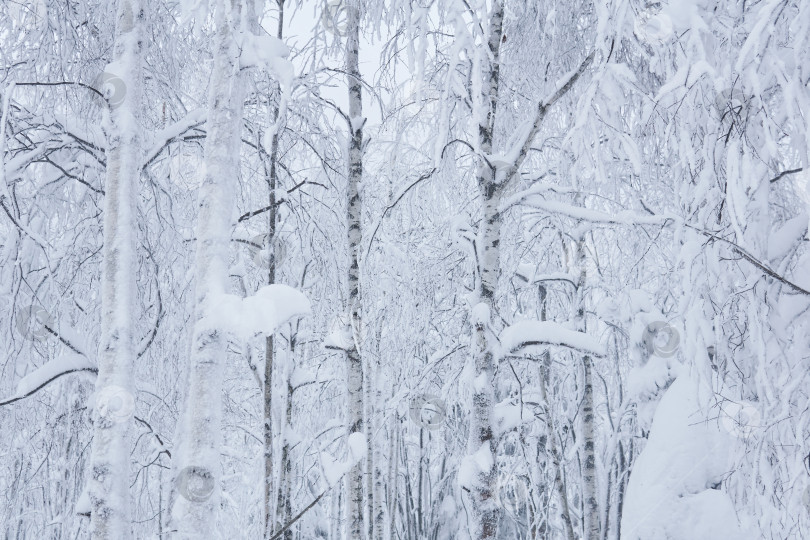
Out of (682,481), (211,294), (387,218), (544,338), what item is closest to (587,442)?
(682,481)

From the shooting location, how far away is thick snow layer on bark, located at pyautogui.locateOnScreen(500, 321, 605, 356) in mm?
4262

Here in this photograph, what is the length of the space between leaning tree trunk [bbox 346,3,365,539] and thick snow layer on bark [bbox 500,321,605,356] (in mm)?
1081

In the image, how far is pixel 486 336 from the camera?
4270 millimetres

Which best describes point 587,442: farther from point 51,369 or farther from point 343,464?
point 51,369

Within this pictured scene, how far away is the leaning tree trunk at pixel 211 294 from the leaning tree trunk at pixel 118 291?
0.93 metres

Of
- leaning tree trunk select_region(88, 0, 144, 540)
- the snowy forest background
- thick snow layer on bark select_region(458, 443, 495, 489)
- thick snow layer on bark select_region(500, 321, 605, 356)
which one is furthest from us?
thick snow layer on bark select_region(500, 321, 605, 356)

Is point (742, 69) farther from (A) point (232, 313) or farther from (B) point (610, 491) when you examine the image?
(B) point (610, 491)

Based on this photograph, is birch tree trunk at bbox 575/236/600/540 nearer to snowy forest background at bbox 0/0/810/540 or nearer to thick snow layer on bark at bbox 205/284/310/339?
snowy forest background at bbox 0/0/810/540

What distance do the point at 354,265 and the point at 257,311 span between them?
250 cm

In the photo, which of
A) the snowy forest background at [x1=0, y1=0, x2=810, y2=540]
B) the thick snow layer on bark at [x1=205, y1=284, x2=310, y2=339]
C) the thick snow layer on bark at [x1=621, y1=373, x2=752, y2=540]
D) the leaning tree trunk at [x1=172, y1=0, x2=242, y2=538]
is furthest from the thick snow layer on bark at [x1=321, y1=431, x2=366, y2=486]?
the thick snow layer on bark at [x1=621, y1=373, x2=752, y2=540]

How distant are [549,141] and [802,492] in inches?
144

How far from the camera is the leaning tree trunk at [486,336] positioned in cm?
410

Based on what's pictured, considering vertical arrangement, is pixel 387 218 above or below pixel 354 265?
above

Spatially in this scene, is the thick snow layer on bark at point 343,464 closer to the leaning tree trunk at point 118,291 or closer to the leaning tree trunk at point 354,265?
the leaning tree trunk at point 354,265
